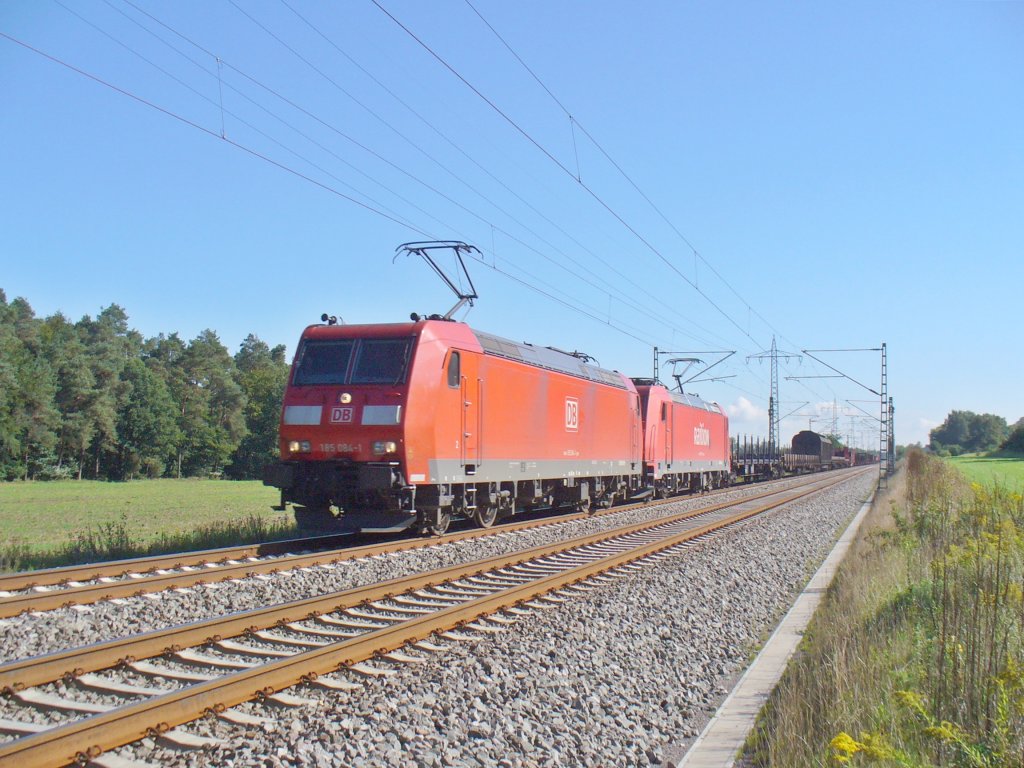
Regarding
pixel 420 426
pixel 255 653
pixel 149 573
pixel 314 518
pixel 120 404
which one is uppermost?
pixel 120 404

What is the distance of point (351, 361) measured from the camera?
13.9m

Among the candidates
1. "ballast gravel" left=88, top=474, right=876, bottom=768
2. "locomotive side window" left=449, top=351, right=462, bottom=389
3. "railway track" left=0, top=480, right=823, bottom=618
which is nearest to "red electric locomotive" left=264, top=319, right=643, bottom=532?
"locomotive side window" left=449, top=351, right=462, bottom=389

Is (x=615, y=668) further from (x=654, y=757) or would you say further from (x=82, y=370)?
(x=82, y=370)

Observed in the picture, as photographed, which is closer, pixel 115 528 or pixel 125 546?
pixel 125 546

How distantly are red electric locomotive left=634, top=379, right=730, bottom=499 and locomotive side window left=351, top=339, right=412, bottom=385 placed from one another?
43.6 ft

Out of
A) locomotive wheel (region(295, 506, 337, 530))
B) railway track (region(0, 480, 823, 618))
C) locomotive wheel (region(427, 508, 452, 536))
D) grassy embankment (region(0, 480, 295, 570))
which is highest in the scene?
locomotive wheel (region(295, 506, 337, 530))

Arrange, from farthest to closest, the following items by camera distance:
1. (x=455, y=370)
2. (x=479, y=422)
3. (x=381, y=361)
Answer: (x=479, y=422)
(x=455, y=370)
(x=381, y=361)

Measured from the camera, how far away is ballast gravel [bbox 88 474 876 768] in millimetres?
4789

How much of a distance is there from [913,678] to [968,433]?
6397 inches

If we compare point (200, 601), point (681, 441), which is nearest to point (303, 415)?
point (200, 601)

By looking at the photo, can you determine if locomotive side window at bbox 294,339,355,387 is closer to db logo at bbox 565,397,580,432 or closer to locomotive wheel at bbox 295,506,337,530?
locomotive wheel at bbox 295,506,337,530

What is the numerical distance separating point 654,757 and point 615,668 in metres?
1.75

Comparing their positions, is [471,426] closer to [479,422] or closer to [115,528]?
[479,422]

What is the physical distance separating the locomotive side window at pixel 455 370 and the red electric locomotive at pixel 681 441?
39.5 feet
